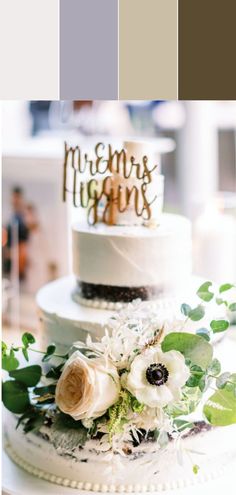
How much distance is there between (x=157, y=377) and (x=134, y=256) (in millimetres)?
333

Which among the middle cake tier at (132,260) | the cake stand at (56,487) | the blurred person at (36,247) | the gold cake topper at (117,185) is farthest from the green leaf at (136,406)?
the blurred person at (36,247)

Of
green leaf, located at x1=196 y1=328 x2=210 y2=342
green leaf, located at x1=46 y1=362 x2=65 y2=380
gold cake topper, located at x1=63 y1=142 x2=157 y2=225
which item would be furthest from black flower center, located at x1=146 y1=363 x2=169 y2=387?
gold cake topper, located at x1=63 y1=142 x2=157 y2=225

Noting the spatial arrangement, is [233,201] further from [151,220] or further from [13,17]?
[13,17]

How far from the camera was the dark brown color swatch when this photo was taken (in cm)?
104

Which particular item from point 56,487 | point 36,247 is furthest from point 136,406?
point 36,247

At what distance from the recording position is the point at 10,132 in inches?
176

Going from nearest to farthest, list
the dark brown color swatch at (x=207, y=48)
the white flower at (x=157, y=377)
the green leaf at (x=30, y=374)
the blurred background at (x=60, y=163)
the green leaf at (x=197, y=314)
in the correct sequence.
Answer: the dark brown color swatch at (x=207, y=48) → the white flower at (x=157, y=377) → the green leaf at (x=197, y=314) → the green leaf at (x=30, y=374) → the blurred background at (x=60, y=163)

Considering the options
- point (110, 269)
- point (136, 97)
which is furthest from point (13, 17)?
point (110, 269)

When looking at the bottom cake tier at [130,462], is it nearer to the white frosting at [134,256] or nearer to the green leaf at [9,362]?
the green leaf at [9,362]

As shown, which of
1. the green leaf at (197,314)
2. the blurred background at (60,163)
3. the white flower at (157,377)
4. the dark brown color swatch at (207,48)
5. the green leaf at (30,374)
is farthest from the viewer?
the blurred background at (60,163)

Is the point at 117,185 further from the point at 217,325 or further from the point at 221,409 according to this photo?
the point at 221,409

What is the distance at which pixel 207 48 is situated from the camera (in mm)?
1052

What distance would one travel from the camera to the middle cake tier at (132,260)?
1.54m

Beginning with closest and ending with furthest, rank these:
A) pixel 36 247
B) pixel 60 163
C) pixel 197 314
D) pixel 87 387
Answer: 1. pixel 87 387
2. pixel 197 314
3. pixel 60 163
4. pixel 36 247
